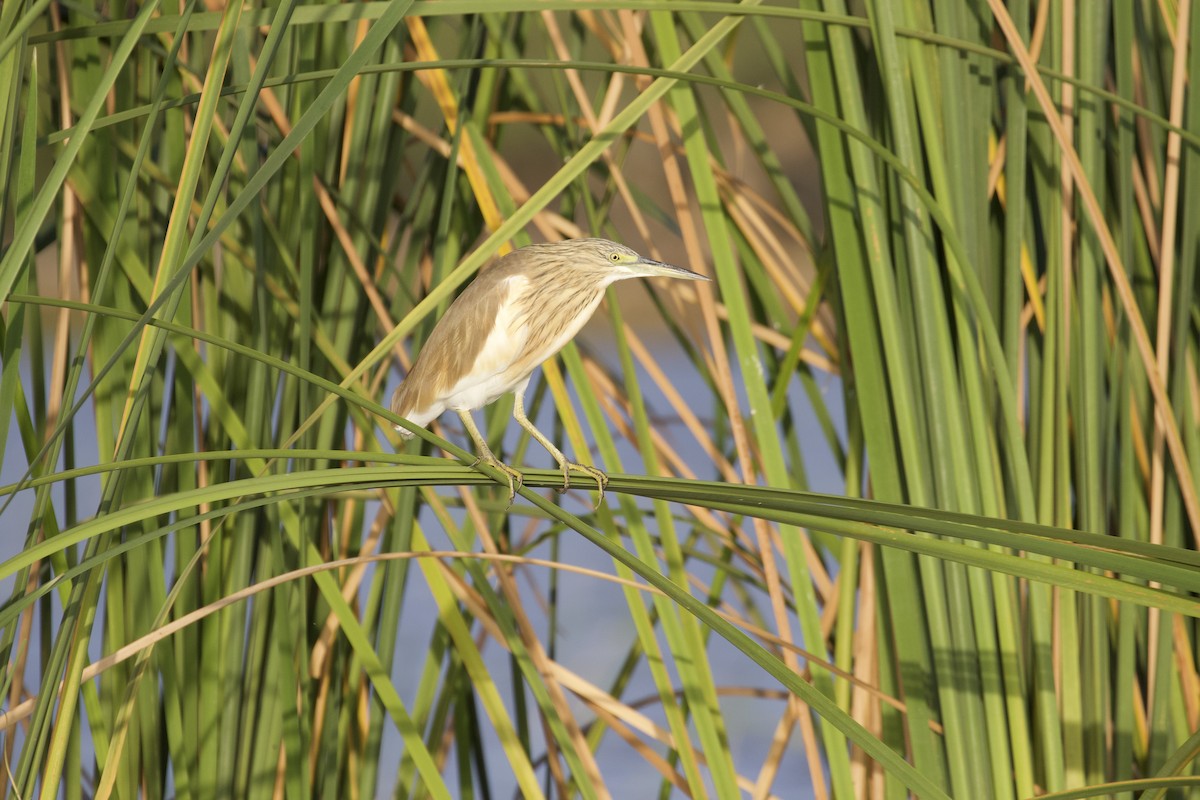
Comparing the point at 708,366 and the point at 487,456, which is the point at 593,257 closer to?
the point at 708,366

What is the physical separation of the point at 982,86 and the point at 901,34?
17 cm

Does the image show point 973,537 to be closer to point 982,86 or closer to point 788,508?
point 788,508

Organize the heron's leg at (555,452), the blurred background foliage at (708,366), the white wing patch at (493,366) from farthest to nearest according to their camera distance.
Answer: the white wing patch at (493,366) → the heron's leg at (555,452) → the blurred background foliage at (708,366)

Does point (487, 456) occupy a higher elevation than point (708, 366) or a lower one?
lower

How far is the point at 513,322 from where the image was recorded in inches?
51.9

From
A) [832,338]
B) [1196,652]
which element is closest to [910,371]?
[1196,652]

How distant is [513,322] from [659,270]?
19 centimetres

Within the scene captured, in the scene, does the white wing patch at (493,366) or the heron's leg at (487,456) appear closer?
the heron's leg at (487,456)

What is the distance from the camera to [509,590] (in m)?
1.21

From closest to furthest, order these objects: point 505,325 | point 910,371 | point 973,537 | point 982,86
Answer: point 973,537
point 910,371
point 982,86
point 505,325

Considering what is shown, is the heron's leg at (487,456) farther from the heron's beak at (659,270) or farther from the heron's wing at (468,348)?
the heron's beak at (659,270)

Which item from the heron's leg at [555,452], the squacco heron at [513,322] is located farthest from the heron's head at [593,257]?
the heron's leg at [555,452]

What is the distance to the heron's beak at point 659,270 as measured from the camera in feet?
3.90

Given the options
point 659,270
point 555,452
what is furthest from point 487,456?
point 659,270
